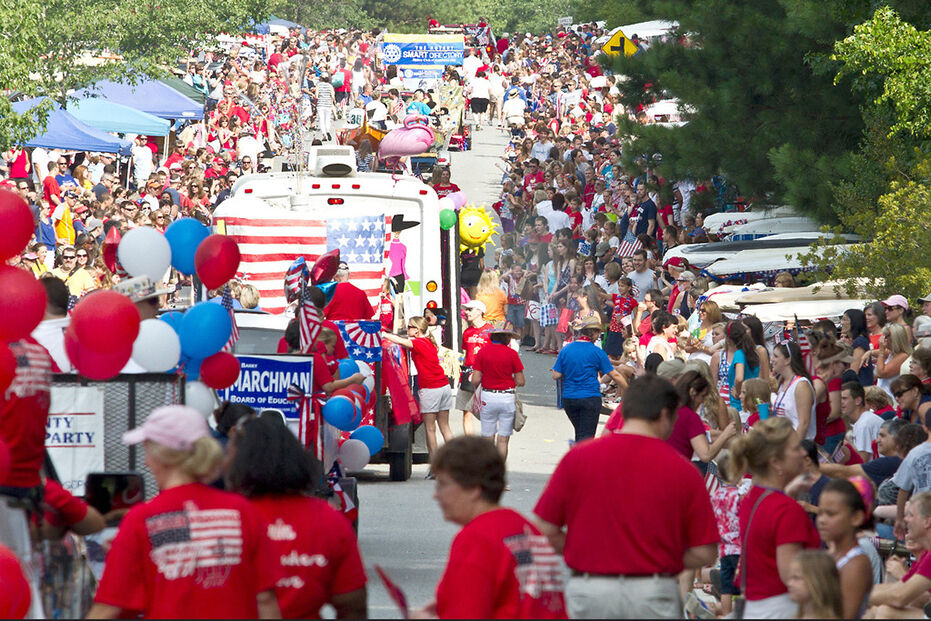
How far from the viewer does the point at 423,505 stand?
1361 cm

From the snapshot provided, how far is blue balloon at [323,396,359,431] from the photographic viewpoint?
1027 cm

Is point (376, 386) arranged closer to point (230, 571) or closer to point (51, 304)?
point (51, 304)

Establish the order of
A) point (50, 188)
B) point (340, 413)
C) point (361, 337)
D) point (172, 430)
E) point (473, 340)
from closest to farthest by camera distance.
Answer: point (172, 430) < point (340, 413) < point (361, 337) < point (473, 340) < point (50, 188)

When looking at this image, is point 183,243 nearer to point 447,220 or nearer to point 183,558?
point 183,558

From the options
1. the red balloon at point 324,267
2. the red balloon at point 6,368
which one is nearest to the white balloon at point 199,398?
the red balloon at point 6,368

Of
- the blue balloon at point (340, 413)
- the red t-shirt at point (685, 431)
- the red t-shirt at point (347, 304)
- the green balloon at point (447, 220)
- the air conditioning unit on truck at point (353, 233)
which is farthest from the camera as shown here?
the green balloon at point (447, 220)

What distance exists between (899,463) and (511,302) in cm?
1520

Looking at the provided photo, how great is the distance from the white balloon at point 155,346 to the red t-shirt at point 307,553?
2.28 metres

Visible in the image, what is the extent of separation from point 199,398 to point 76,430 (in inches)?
26.0

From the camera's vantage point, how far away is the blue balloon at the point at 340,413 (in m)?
10.3

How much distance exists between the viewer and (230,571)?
16.6ft

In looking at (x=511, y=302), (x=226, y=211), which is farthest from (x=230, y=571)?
(x=511, y=302)

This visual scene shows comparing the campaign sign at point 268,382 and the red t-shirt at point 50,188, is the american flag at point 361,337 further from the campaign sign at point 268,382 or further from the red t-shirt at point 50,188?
the red t-shirt at point 50,188

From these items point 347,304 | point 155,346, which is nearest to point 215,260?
point 155,346
